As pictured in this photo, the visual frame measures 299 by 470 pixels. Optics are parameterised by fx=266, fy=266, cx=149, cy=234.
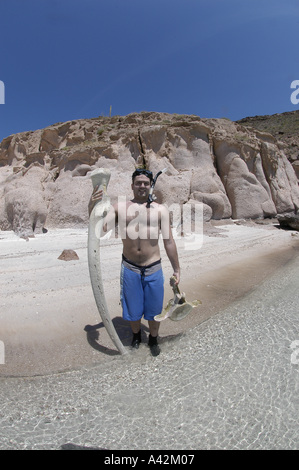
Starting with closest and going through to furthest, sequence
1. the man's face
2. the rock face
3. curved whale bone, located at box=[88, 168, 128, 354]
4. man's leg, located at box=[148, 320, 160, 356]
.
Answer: curved whale bone, located at box=[88, 168, 128, 354] < the man's face < man's leg, located at box=[148, 320, 160, 356] < the rock face

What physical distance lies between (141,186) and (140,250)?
586 millimetres

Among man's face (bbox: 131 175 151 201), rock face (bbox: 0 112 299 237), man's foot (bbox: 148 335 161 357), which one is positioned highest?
rock face (bbox: 0 112 299 237)

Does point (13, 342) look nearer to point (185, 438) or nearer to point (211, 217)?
point (185, 438)

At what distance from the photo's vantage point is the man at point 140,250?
244cm

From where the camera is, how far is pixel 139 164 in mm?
12938

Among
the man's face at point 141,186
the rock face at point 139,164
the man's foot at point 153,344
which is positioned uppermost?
the rock face at point 139,164

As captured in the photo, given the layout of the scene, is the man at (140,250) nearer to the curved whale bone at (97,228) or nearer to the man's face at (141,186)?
the man's face at (141,186)

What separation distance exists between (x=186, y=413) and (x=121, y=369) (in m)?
0.68

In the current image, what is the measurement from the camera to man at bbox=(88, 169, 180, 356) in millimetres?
2440

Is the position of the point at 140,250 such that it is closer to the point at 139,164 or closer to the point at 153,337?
the point at 153,337

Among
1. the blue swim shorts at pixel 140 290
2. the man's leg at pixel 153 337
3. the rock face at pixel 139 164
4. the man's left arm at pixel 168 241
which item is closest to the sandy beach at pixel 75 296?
the man's leg at pixel 153 337

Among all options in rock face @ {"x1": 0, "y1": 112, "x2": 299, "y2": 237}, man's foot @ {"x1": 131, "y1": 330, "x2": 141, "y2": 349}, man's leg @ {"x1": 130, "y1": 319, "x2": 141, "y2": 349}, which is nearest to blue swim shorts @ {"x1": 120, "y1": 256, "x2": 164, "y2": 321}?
man's leg @ {"x1": 130, "y1": 319, "x2": 141, "y2": 349}

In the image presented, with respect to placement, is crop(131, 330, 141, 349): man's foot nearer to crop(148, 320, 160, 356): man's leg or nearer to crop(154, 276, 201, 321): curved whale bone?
crop(148, 320, 160, 356): man's leg
